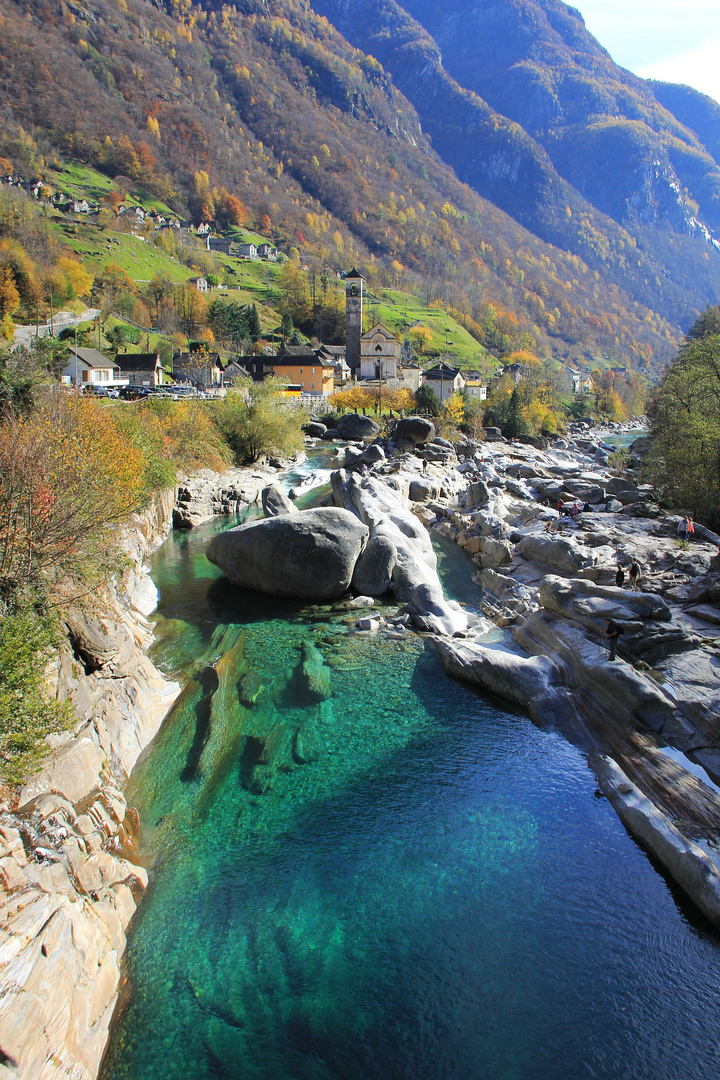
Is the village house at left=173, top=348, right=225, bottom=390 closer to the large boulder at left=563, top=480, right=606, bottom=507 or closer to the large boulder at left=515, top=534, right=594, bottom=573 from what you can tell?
the large boulder at left=563, top=480, right=606, bottom=507

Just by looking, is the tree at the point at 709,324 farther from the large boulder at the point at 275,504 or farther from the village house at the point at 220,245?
the village house at the point at 220,245

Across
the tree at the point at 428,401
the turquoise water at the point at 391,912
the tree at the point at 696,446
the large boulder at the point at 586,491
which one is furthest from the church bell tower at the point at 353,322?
the turquoise water at the point at 391,912

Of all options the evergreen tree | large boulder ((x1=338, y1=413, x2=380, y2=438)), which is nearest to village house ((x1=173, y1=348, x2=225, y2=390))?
large boulder ((x1=338, y1=413, x2=380, y2=438))

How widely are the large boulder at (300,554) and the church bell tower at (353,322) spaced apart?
98.0m

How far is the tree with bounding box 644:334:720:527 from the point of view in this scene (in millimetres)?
30250

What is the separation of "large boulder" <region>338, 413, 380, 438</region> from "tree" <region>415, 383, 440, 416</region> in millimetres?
8081

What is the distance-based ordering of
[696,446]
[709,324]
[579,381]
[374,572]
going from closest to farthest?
1. [374,572]
2. [696,446]
3. [709,324]
4. [579,381]

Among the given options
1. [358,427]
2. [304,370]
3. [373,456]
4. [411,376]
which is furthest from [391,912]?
[411,376]

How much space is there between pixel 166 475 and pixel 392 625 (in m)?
15.3

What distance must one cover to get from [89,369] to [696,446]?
193ft

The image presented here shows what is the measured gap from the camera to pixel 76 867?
9.55m

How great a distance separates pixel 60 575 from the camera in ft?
46.9

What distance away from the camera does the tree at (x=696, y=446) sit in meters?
30.2

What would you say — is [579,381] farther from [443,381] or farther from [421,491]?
[421,491]
